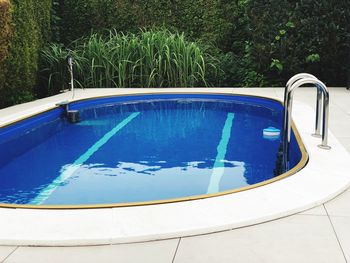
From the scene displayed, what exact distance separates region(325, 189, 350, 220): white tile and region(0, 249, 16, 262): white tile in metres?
1.76

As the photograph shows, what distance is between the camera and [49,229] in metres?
2.32

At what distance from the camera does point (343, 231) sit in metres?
2.28

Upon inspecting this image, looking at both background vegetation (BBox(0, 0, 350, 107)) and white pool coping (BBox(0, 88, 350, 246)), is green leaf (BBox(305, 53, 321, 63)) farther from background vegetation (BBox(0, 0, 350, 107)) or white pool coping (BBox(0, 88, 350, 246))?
white pool coping (BBox(0, 88, 350, 246))

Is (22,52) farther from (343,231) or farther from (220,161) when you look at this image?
(343,231)

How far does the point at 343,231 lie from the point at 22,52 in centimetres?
646

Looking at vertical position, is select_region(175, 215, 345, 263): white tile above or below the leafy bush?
below

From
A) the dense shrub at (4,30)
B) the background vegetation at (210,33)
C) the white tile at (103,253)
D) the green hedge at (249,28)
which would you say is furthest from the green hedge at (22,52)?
the white tile at (103,253)

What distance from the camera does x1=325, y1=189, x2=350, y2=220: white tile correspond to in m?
2.53

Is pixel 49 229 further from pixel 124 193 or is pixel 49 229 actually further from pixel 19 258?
pixel 124 193

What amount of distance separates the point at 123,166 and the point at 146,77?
483 centimetres

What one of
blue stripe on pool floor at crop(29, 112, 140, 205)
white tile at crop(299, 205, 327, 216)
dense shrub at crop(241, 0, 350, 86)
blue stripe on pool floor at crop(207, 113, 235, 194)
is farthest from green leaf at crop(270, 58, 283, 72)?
white tile at crop(299, 205, 327, 216)

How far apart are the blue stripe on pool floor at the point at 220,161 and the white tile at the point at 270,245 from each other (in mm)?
1459

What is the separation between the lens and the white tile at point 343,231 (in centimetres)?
208

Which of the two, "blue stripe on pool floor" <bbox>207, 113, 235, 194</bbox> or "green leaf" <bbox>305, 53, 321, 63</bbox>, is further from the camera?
"green leaf" <bbox>305, 53, 321, 63</bbox>
